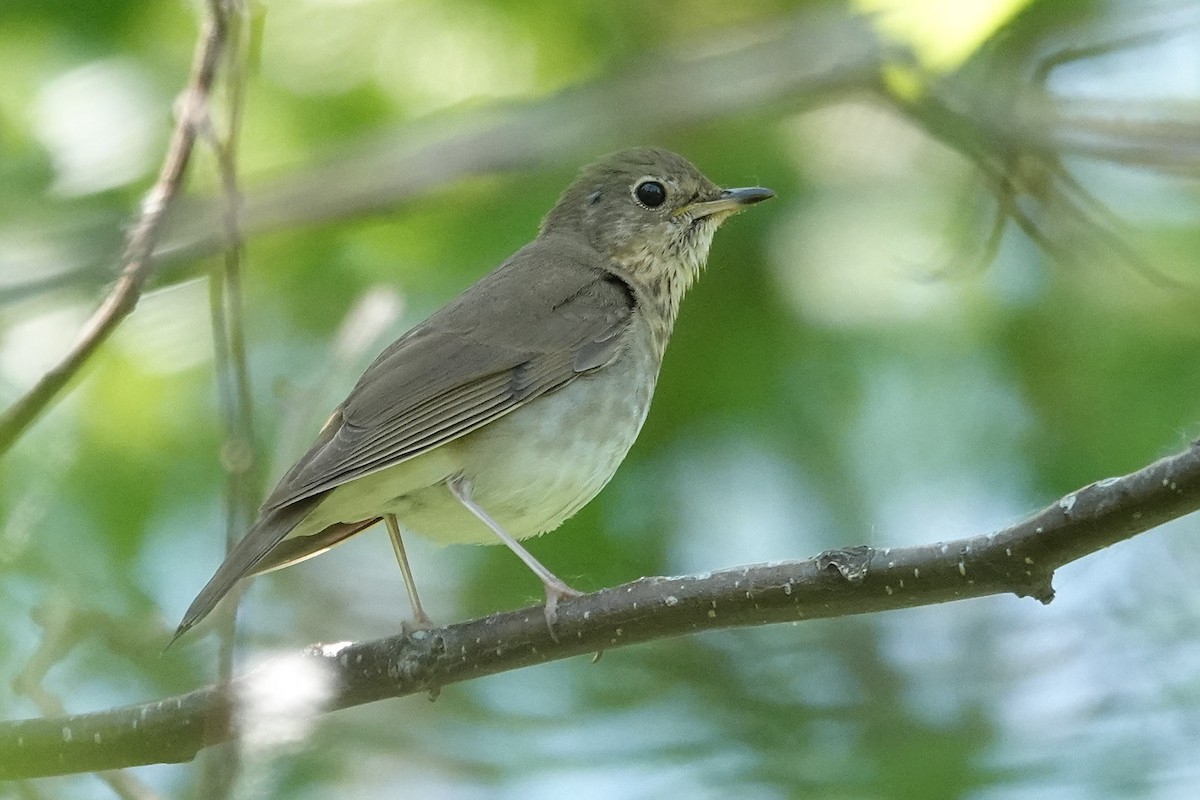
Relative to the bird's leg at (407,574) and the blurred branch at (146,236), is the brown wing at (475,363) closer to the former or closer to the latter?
the bird's leg at (407,574)

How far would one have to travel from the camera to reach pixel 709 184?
6891 mm

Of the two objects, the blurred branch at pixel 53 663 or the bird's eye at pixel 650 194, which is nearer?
the blurred branch at pixel 53 663

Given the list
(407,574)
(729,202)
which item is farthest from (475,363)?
(729,202)

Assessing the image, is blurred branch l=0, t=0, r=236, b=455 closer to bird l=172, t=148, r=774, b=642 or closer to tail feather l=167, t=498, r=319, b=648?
tail feather l=167, t=498, r=319, b=648

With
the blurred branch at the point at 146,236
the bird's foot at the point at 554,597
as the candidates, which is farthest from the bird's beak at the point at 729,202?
the blurred branch at the point at 146,236

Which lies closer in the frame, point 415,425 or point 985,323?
point 415,425

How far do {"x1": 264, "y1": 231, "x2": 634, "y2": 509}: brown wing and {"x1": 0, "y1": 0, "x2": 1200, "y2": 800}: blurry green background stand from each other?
11.7 inches

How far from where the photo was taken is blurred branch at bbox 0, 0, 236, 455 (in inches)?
162

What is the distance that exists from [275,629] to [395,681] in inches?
121

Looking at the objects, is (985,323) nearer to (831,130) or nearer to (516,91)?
(831,130)

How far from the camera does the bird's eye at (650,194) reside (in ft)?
22.7

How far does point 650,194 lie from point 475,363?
1551 millimetres

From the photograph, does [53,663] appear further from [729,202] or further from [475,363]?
[729,202]

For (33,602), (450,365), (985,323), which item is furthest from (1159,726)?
(33,602)
